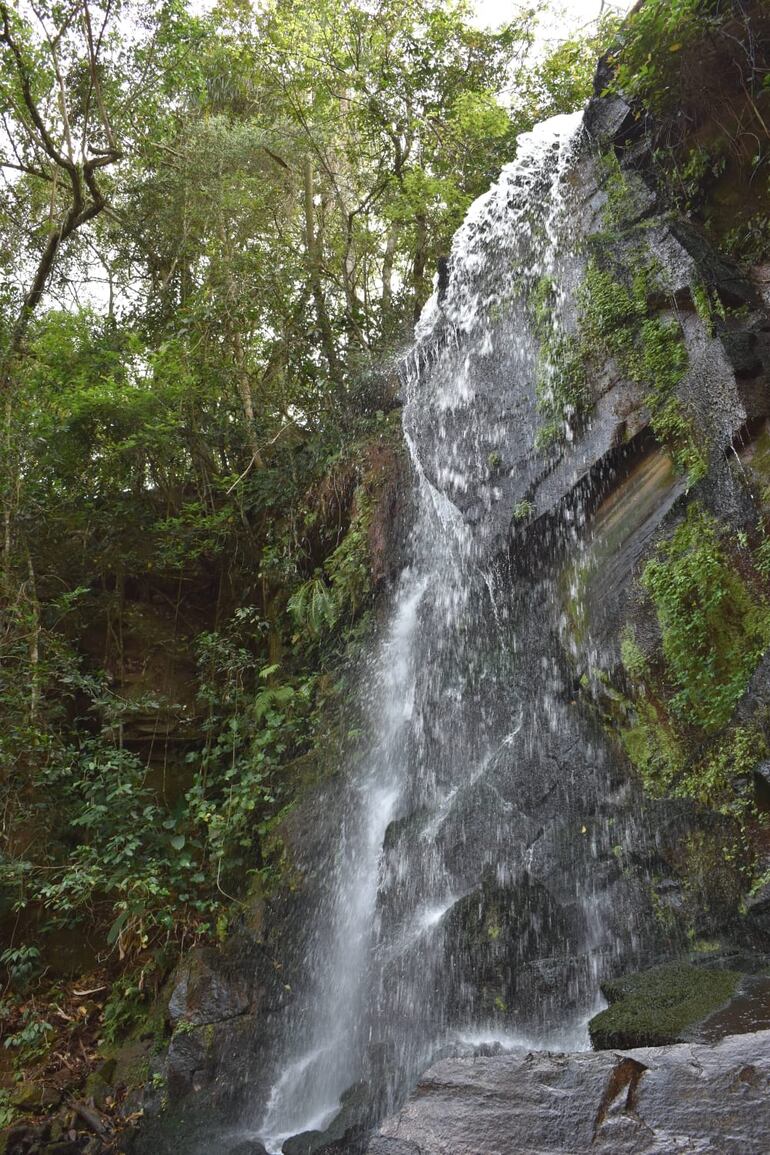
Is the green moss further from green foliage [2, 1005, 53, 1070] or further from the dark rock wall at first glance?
green foliage [2, 1005, 53, 1070]

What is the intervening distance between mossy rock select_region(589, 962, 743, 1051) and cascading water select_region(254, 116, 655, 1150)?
2.48 feet

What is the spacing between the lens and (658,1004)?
3.84 metres

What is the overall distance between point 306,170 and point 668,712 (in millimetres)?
11327

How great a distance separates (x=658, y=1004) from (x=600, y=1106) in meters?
1.39

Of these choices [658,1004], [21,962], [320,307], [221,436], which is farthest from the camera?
[320,307]

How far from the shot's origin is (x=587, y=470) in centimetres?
660

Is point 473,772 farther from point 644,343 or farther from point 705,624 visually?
point 644,343

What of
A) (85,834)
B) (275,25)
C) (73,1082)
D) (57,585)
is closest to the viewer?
(73,1082)

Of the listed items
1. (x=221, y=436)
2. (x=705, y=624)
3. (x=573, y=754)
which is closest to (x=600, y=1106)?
(x=573, y=754)

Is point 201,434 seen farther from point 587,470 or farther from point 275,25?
point 275,25

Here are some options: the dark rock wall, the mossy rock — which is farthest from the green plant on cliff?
the mossy rock

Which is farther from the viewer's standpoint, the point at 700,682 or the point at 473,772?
the point at 473,772

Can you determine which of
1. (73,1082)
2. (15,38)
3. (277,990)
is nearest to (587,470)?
(277,990)

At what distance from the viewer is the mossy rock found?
3492mm
